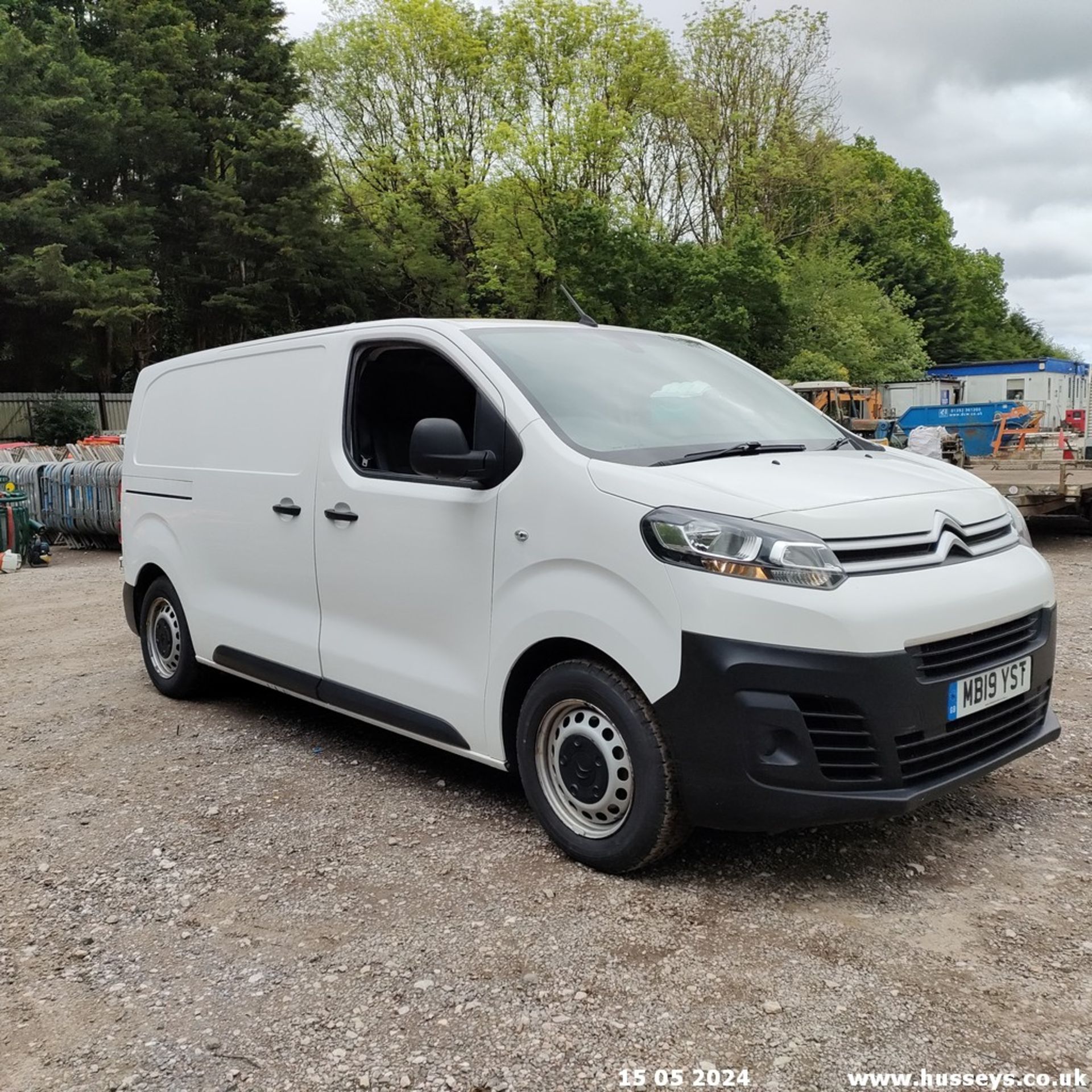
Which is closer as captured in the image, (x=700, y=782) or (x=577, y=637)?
(x=700, y=782)

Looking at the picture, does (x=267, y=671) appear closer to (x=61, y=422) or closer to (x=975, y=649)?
(x=975, y=649)

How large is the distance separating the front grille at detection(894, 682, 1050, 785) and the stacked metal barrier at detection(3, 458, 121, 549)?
12.0m

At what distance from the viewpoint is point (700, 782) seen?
3039mm

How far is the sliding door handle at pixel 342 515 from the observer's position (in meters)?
4.18

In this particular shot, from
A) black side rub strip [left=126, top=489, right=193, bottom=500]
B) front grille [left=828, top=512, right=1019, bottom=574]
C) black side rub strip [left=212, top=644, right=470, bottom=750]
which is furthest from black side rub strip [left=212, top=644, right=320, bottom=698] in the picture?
front grille [left=828, top=512, right=1019, bottom=574]

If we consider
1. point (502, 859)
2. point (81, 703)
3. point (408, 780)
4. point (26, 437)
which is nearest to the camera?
point (502, 859)

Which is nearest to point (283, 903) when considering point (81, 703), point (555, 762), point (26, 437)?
point (555, 762)

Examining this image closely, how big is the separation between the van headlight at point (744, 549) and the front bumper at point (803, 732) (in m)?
0.21

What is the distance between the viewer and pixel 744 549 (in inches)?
116

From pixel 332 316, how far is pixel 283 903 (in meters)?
31.0

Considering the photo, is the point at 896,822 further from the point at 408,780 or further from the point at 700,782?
the point at 408,780

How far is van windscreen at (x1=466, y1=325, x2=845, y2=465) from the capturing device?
11.8 feet

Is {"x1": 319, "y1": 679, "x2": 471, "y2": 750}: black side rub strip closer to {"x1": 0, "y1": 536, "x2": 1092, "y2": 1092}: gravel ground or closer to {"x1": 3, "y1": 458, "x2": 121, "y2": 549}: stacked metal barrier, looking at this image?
{"x1": 0, "y1": 536, "x2": 1092, "y2": 1092}: gravel ground

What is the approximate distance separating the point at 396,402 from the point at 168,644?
233cm
